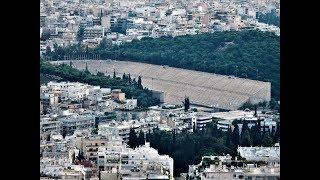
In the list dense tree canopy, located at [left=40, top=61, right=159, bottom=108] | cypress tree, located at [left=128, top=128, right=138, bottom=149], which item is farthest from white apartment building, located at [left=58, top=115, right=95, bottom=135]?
cypress tree, located at [left=128, top=128, right=138, bottom=149]

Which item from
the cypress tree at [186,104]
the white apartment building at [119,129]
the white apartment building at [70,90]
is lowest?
the white apartment building at [119,129]

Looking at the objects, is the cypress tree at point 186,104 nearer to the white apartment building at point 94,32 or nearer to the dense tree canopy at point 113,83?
the dense tree canopy at point 113,83

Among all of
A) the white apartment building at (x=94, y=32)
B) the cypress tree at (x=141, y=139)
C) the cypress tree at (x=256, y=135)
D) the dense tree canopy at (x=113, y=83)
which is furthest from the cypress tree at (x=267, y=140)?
the white apartment building at (x=94, y=32)

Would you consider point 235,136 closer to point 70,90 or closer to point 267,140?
point 267,140

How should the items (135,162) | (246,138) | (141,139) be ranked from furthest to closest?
(141,139)
(246,138)
(135,162)

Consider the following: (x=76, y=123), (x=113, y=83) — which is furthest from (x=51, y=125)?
(x=113, y=83)

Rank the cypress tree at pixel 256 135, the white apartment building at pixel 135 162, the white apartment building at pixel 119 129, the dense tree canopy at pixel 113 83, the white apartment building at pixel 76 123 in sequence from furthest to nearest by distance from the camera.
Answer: the dense tree canopy at pixel 113 83 → the white apartment building at pixel 76 123 → the white apartment building at pixel 119 129 → the cypress tree at pixel 256 135 → the white apartment building at pixel 135 162

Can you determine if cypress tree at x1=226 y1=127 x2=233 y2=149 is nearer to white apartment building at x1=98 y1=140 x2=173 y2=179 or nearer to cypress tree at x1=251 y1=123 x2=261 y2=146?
cypress tree at x1=251 y1=123 x2=261 y2=146
